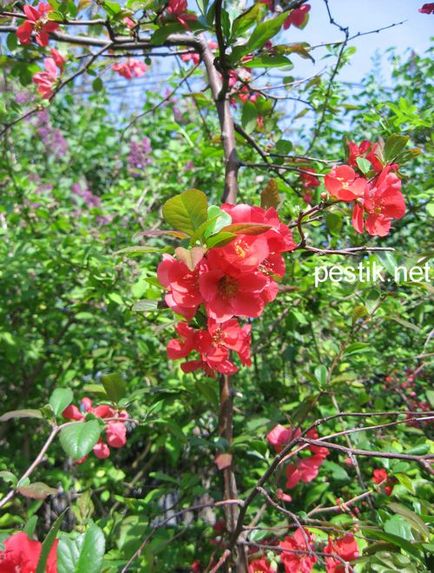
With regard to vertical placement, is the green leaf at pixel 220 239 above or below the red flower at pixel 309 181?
below

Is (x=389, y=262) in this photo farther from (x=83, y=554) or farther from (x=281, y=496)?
(x=83, y=554)

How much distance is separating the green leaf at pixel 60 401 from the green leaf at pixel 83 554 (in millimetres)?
272

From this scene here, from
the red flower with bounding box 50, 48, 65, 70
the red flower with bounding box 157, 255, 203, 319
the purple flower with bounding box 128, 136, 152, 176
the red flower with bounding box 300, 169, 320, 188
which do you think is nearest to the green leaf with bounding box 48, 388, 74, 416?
the red flower with bounding box 157, 255, 203, 319

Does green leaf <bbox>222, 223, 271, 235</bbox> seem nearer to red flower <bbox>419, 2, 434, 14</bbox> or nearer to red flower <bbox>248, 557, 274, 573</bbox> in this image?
red flower <bbox>248, 557, 274, 573</bbox>

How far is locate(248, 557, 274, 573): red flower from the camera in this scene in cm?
89

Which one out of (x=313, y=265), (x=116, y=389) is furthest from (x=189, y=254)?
(x=313, y=265)

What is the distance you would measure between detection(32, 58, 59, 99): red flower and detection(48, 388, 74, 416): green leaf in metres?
1.07

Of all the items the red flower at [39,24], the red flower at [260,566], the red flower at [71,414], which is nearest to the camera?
the red flower at [260,566]

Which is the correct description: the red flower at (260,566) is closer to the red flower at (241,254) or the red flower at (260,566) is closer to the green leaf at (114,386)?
the green leaf at (114,386)

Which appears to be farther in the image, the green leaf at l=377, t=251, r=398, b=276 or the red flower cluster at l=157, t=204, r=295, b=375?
the green leaf at l=377, t=251, r=398, b=276

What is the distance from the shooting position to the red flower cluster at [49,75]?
1.52m

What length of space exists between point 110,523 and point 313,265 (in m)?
0.83

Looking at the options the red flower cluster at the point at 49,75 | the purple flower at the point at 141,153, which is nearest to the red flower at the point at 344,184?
the red flower cluster at the point at 49,75

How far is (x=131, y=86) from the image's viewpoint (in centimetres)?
509
